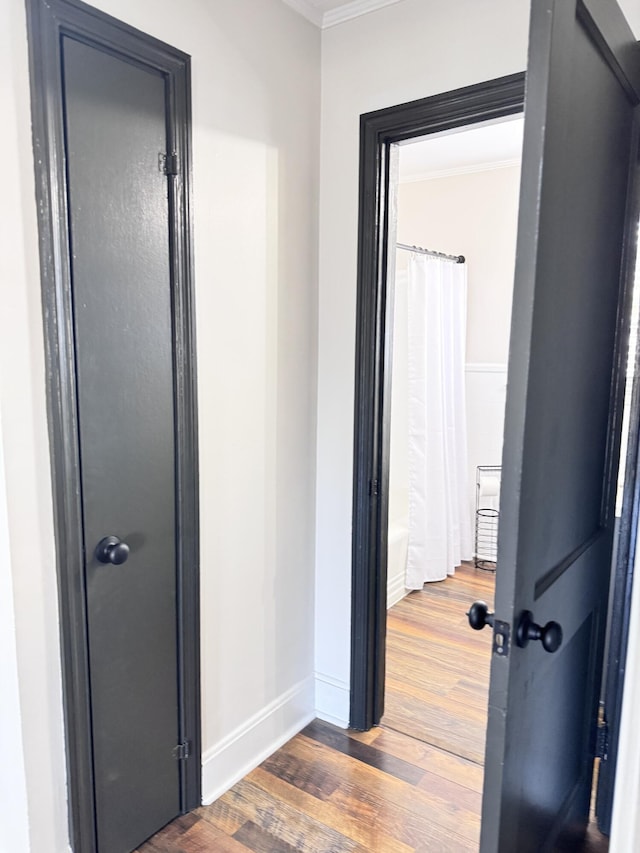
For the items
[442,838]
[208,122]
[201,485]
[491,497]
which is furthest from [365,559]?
[491,497]

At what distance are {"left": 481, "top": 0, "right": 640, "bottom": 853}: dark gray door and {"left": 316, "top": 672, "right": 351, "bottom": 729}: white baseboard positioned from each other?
0.90 metres

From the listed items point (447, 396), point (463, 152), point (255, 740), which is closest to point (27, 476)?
point (255, 740)

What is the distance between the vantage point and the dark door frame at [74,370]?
1371 mm

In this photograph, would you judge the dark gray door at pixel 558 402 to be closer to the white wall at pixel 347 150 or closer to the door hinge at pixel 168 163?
the white wall at pixel 347 150

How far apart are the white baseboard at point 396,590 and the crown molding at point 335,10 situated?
2612 mm

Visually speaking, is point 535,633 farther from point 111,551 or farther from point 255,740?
point 255,740

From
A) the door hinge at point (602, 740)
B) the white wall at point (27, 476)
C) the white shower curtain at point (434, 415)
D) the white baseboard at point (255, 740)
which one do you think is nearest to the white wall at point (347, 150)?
the white baseboard at point (255, 740)

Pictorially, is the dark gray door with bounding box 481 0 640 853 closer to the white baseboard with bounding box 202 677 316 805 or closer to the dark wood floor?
the dark wood floor

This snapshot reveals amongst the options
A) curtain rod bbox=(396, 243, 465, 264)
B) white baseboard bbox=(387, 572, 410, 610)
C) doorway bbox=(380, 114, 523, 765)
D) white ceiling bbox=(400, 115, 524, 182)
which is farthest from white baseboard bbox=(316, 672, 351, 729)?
white ceiling bbox=(400, 115, 524, 182)

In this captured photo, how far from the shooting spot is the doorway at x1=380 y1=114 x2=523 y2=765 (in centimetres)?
309

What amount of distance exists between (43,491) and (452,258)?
10.1 ft

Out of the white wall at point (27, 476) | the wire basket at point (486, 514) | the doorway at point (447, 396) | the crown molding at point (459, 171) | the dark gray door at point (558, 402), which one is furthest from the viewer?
the wire basket at point (486, 514)

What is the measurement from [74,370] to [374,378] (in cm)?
105

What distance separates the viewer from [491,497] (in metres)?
4.08
